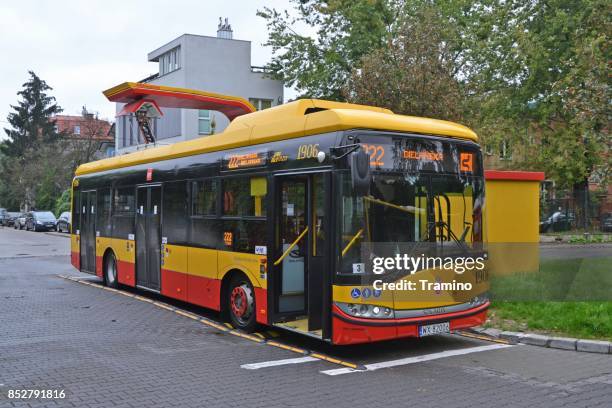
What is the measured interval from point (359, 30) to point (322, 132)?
84.2ft

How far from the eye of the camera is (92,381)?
6.68 metres

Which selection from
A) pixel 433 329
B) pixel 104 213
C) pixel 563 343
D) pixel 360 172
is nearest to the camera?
pixel 360 172

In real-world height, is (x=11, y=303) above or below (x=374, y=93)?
Result: below

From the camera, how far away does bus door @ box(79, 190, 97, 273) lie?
15781mm

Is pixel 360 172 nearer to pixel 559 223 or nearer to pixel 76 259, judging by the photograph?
pixel 76 259

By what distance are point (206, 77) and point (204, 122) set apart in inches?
112

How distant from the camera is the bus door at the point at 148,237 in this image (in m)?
12.3

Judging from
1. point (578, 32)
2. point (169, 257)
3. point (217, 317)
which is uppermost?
point (578, 32)

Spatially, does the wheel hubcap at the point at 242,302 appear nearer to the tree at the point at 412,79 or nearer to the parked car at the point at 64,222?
the tree at the point at 412,79

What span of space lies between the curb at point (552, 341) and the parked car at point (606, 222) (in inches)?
875

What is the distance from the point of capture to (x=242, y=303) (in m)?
9.41

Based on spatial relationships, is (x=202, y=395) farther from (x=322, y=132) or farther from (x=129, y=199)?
(x=129, y=199)

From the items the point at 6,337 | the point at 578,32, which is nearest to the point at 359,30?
the point at 578,32

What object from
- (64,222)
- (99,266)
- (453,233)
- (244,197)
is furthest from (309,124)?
(64,222)
